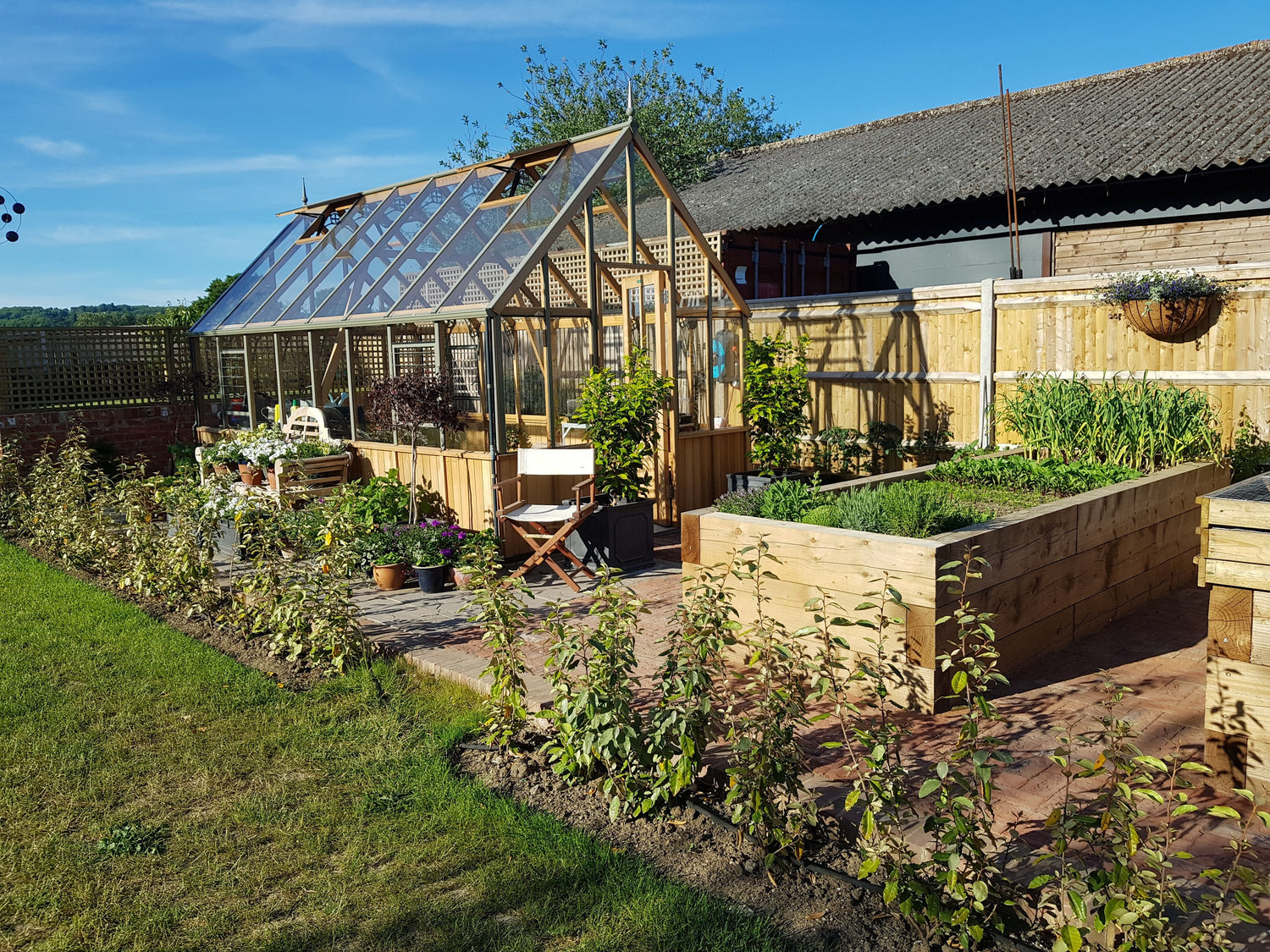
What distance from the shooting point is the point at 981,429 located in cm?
948

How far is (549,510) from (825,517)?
2675 mm

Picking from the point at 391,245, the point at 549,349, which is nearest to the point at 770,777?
the point at 549,349

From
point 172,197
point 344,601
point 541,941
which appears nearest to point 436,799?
point 541,941

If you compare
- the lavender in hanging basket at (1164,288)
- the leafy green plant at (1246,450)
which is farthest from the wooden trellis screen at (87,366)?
the leafy green plant at (1246,450)

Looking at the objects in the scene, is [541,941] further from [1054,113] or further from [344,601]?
[1054,113]

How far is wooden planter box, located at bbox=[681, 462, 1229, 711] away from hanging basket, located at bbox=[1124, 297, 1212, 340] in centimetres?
227

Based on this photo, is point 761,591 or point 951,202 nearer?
point 761,591

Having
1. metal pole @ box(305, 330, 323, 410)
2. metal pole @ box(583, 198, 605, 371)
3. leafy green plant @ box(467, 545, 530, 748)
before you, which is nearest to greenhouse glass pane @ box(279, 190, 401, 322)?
metal pole @ box(305, 330, 323, 410)

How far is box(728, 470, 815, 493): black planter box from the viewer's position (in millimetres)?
8641

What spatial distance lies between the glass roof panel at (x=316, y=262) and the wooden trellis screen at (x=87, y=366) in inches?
108

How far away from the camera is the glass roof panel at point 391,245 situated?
9539 mm

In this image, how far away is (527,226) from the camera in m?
8.11

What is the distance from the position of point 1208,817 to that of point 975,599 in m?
1.38

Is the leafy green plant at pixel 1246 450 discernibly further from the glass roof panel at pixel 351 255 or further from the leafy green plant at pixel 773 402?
the glass roof panel at pixel 351 255
